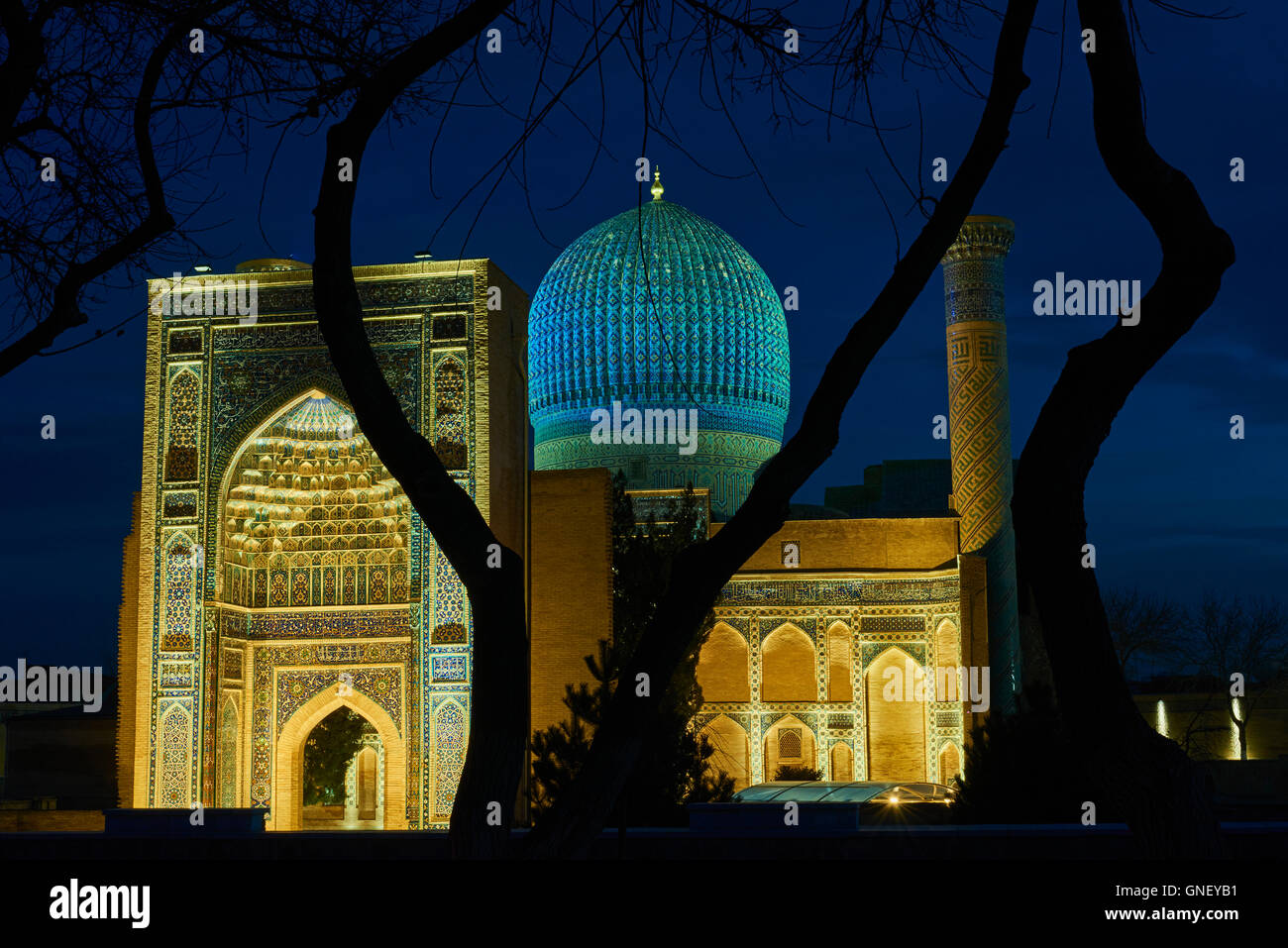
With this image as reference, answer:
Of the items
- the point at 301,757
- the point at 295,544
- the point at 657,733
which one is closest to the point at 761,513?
the point at 657,733

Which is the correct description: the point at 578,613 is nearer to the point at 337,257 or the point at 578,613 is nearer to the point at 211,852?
the point at 211,852

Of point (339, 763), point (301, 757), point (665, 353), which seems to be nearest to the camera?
point (301, 757)

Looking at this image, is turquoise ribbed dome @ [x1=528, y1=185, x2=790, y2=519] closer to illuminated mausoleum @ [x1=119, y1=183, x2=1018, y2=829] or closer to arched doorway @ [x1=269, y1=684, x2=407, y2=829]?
illuminated mausoleum @ [x1=119, y1=183, x2=1018, y2=829]

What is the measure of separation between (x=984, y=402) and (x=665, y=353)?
17.7 feet

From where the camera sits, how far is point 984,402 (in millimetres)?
19969

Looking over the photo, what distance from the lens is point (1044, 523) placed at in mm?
2408

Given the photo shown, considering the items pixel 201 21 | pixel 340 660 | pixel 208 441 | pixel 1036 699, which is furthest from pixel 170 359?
pixel 201 21

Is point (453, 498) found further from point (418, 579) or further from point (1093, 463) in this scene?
point (418, 579)

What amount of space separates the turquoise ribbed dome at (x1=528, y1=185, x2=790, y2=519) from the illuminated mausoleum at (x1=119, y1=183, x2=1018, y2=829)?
3.66 metres

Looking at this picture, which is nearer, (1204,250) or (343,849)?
(1204,250)

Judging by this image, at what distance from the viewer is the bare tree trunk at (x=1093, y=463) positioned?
2350 millimetres

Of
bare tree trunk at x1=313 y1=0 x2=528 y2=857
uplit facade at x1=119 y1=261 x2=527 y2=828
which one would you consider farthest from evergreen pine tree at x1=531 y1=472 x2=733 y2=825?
bare tree trunk at x1=313 y1=0 x2=528 y2=857

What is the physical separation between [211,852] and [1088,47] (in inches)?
297

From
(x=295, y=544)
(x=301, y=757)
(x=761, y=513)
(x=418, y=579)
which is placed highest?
(x=295, y=544)
